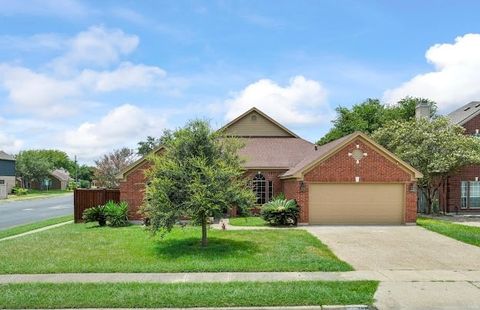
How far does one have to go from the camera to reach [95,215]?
22.3 meters

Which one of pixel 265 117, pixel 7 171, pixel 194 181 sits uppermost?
pixel 265 117

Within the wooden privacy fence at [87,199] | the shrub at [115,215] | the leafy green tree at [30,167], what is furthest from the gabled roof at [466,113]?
the leafy green tree at [30,167]

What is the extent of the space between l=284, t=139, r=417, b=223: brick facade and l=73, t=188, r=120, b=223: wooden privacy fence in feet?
33.5

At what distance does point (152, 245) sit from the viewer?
15172 mm

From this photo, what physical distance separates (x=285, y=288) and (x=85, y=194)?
17.1m

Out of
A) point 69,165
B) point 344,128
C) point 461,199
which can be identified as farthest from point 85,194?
point 69,165

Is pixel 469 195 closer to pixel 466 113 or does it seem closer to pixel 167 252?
pixel 466 113

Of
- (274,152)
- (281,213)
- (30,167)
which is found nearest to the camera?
(281,213)

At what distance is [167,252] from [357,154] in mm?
11978

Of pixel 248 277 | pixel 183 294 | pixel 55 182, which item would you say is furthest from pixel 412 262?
pixel 55 182

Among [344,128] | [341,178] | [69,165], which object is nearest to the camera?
[341,178]

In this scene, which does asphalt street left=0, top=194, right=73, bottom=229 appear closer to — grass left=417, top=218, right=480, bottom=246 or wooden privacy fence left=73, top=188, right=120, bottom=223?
wooden privacy fence left=73, top=188, right=120, bottom=223

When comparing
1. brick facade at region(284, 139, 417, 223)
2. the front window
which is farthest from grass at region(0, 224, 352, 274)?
the front window

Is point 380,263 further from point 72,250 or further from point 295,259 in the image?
point 72,250
